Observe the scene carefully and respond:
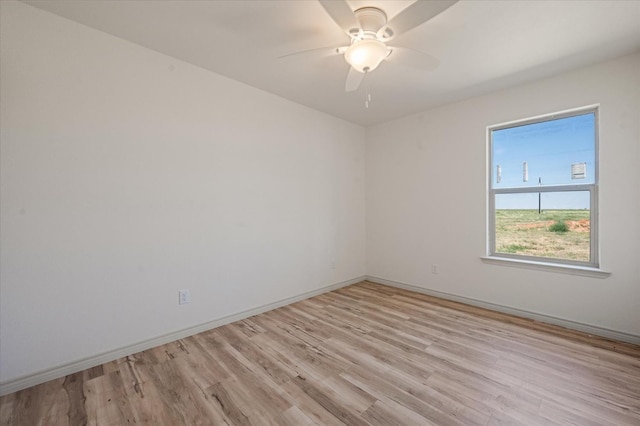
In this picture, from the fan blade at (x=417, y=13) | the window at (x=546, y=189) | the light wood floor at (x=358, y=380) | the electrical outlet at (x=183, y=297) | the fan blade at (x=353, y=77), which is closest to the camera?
the fan blade at (x=417, y=13)

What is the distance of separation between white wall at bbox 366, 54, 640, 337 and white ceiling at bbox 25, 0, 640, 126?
306mm

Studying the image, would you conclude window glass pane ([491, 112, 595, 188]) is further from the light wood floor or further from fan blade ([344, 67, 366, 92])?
fan blade ([344, 67, 366, 92])

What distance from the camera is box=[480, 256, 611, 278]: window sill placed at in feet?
8.02

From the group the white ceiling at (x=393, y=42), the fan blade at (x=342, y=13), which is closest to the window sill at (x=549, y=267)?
the white ceiling at (x=393, y=42)

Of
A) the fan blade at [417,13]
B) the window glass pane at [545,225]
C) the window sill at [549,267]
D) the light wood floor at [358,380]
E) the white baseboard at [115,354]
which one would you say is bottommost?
the light wood floor at [358,380]

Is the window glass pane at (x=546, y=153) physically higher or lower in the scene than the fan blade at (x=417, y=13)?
lower

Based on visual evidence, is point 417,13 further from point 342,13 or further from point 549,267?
point 549,267

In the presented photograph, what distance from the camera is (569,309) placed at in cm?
258

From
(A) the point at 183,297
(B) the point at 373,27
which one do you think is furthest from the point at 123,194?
(B) the point at 373,27

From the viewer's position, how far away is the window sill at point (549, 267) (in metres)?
2.44

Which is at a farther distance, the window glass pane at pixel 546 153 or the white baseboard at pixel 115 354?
the window glass pane at pixel 546 153

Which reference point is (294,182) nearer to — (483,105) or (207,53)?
(207,53)

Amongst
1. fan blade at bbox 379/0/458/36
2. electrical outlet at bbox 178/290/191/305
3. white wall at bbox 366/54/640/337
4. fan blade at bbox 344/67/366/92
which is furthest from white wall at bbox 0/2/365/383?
fan blade at bbox 379/0/458/36

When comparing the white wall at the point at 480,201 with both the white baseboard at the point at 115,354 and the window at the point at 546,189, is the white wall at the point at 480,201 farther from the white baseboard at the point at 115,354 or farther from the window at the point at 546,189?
the white baseboard at the point at 115,354
